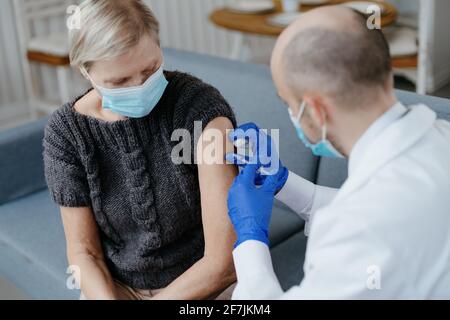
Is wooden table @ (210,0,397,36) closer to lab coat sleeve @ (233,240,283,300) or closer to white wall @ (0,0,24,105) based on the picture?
Result: white wall @ (0,0,24,105)

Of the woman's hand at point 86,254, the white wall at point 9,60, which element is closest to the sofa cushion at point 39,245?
the woman's hand at point 86,254

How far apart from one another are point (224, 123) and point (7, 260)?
1.07m

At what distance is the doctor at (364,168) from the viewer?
1023 mm

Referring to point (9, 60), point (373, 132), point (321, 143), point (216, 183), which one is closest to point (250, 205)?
point (216, 183)

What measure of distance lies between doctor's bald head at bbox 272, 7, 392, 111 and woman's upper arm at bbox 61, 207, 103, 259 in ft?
2.30

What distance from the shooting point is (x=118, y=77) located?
4.71 ft

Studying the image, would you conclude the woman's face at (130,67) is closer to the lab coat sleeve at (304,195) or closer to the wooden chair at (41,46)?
the lab coat sleeve at (304,195)

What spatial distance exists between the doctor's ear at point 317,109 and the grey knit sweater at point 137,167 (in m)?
0.42

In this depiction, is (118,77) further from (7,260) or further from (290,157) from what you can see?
(7,260)

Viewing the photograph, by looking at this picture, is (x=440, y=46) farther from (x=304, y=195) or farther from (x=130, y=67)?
(x=130, y=67)

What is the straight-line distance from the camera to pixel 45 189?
252cm

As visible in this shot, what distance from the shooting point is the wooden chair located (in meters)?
3.78

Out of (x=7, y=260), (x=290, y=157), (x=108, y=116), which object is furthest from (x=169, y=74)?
(x=7, y=260)

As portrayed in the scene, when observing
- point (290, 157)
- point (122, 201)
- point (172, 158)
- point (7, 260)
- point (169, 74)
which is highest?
point (169, 74)
